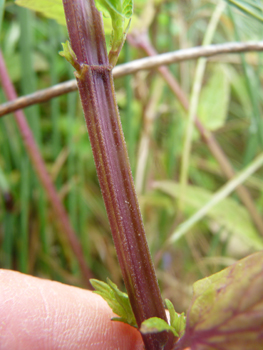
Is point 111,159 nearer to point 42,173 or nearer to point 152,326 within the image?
point 152,326

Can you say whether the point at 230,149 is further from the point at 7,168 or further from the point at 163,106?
the point at 7,168

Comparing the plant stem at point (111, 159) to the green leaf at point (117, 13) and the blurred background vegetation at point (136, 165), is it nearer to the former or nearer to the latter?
the green leaf at point (117, 13)

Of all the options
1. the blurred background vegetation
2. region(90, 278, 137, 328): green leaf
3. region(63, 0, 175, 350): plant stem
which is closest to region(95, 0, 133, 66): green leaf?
region(63, 0, 175, 350): plant stem

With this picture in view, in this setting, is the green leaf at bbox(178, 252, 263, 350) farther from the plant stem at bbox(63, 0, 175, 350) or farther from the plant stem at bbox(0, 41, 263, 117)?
the plant stem at bbox(0, 41, 263, 117)

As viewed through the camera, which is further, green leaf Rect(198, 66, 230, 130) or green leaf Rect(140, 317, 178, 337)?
green leaf Rect(198, 66, 230, 130)

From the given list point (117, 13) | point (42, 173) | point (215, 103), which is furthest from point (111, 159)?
point (215, 103)

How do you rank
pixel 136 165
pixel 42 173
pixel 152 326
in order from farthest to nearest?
1. pixel 136 165
2. pixel 42 173
3. pixel 152 326
